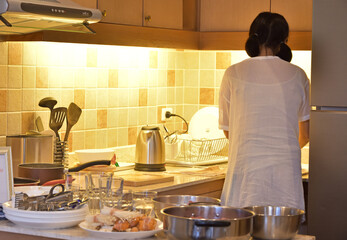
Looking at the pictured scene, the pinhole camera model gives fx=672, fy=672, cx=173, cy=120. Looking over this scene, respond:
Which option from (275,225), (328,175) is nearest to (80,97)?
(328,175)

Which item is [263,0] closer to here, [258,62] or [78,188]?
[258,62]

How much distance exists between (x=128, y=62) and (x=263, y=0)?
36.0 inches

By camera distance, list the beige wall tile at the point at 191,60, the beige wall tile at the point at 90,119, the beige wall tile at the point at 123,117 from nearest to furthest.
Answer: the beige wall tile at the point at 90,119, the beige wall tile at the point at 123,117, the beige wall tile at the point at 191,60

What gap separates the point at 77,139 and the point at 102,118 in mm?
265

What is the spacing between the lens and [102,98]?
4.01 meters

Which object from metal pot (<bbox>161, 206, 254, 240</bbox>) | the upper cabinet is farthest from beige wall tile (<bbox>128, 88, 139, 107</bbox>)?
metal pot (<bbox>161, 206, 254, 240</bbox>)

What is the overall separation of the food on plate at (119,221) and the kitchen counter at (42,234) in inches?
1.7

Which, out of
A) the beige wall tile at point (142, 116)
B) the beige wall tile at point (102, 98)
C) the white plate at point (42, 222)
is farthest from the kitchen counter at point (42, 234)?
the beige wall tile at point (142, 116)

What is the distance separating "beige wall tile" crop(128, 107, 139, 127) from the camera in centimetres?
423

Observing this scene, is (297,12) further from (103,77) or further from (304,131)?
(103,77)

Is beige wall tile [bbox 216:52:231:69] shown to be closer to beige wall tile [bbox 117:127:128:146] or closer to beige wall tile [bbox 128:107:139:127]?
beige wall tile [bbox 128:107:139:127]

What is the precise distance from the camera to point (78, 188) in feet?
7.97

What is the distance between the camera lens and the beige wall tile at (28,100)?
3.49 m

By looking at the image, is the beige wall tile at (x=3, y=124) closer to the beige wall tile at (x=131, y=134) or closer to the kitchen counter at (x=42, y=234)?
the beige wall tile at (x=131, y=134)
